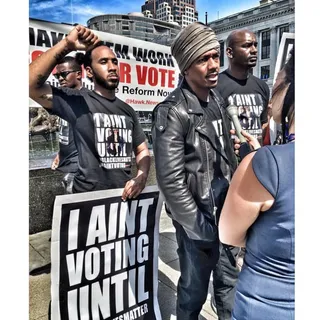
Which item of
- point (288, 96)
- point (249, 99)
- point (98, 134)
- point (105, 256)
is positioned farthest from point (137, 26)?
point (105, 256)

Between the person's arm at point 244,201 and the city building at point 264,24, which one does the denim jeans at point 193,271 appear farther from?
the city building at point 264,24

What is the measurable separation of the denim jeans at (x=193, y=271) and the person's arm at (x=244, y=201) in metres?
0.47

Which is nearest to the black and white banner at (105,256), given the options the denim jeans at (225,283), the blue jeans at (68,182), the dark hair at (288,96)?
the blue jeans at (68,182)

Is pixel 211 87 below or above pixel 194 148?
above

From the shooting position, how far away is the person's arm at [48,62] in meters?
1.40

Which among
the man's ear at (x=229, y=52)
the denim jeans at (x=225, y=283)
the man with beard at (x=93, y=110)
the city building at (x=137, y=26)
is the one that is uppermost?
the city building at (x=137, y=26)

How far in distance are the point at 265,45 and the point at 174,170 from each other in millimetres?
790
